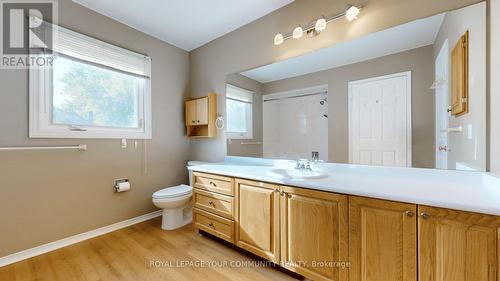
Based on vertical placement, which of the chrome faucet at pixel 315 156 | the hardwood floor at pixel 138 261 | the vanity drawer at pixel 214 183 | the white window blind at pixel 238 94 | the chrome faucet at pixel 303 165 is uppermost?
the white window blind at pixel 238 94

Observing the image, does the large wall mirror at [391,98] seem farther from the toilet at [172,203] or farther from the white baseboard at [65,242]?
the white baseboard at [65,242]

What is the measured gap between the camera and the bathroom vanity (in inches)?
36.5

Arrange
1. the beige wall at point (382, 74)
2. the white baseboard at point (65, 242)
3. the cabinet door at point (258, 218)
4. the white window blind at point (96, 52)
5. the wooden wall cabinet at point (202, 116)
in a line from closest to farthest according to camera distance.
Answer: the beige wall at point (382, 74) → the cabinet door at point (258, 218) → the white baseboard at point (65, 242) → the white window blind at point (96, 52) → the wooden wall cabinet at point (202, 116)

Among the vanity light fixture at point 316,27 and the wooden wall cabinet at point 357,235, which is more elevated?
the vanity light fixture at point 316,27

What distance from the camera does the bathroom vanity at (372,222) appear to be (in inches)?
36.5

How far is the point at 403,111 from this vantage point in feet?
4.91

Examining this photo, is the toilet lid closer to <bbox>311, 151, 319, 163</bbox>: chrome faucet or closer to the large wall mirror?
the large wall mirror

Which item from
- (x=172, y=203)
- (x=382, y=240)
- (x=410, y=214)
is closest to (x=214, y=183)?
(x=172, y=203)

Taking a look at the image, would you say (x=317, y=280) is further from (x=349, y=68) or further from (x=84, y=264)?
(x=84, y=264)

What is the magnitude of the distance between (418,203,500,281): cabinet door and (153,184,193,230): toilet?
2130mm

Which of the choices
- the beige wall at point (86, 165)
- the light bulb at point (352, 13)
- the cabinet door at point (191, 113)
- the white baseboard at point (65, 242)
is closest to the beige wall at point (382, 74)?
the light bulb at point (352, 13)

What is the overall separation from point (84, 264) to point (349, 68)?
2841mm

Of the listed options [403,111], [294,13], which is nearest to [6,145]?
[294,13]

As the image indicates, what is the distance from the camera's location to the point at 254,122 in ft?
7.87
